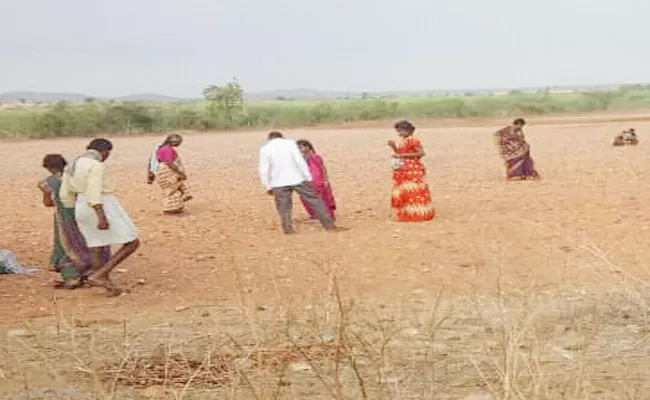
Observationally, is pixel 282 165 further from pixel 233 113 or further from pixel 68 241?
pixel 233 113

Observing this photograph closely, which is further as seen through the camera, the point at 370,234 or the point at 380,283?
the point at 370,234

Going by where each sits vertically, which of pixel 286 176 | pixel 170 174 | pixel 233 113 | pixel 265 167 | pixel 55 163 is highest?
Result: pixel 55 163

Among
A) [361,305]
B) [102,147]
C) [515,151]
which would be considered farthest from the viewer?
[515,151]

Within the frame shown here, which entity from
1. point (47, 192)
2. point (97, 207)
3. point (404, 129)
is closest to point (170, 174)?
point (404, 129)

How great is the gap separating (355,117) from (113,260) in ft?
194

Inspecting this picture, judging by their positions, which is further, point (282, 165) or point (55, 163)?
point (282, 165)

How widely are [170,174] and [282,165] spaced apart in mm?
2922

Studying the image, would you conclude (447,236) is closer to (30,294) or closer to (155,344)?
(30,294)

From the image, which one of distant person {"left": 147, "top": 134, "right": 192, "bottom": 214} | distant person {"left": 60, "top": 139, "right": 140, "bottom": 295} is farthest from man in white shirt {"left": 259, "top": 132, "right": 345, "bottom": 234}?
distant person {"left": 60, "top": 139, "right": 140, "bottom": 295}

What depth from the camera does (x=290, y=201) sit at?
13.0m

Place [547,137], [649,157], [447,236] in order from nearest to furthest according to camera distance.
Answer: [447,236] → [649,157] → [547,137]

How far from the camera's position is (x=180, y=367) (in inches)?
246

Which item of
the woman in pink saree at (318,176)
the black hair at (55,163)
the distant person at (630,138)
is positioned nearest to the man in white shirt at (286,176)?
the woman in pink saree at (318,176)

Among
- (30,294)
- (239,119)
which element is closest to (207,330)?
(30,294)
